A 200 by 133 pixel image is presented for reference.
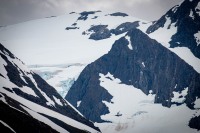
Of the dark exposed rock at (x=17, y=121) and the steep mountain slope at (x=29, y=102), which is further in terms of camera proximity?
the steep mountain slope at (x=29, y=102)

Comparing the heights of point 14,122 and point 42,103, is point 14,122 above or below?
below

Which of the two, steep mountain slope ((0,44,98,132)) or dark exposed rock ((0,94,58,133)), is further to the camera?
steep mountain slope ((0,44,98,132))

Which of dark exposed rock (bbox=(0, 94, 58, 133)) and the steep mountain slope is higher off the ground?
the steep mountain slope

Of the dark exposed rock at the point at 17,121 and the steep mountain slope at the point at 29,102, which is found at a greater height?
the steep mountain slope at the point at 29,102

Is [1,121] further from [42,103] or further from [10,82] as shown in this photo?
[42,103]

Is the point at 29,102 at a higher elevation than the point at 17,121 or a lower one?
higher

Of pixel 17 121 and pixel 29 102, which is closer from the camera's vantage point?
pixel 17 121

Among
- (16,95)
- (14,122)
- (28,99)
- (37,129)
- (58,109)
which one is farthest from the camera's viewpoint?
(58,109)

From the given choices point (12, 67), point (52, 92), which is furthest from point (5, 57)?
point (52, 92)
